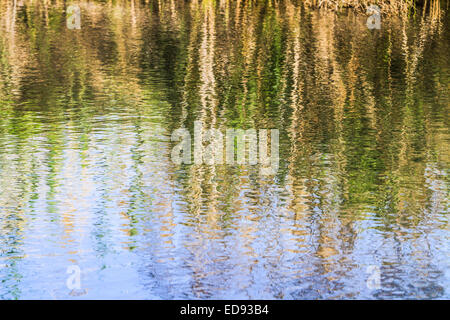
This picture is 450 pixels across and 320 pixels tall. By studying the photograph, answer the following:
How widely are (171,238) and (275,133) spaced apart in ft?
20.5

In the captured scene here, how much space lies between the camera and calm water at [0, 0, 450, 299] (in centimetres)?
973

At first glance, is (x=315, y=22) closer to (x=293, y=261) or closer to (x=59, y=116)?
(x=59, y=116)

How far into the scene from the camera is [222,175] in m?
13.8

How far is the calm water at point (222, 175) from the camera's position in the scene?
383 inches

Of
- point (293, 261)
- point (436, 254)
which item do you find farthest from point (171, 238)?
point (436, 254)

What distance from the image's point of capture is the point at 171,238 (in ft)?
35.5

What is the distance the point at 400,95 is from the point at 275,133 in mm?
5007

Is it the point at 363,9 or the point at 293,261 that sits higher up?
the point at 363,9

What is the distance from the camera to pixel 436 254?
10359 millimetres

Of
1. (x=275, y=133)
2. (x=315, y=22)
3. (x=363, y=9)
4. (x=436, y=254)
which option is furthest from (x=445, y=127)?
(x=363, y=9)

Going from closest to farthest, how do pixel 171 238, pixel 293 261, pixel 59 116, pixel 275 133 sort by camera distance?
pixel 293 261
pixel 171 238
pixel 275 133
pixel 59 116

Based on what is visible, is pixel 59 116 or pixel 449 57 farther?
pixel 449 57
